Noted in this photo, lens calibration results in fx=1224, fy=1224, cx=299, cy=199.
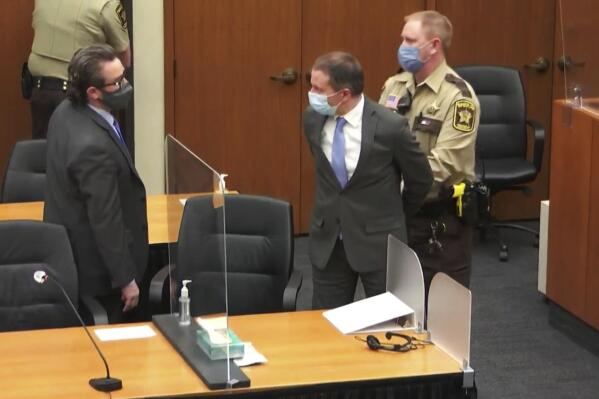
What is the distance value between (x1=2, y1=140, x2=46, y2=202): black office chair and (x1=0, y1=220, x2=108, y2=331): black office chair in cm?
142

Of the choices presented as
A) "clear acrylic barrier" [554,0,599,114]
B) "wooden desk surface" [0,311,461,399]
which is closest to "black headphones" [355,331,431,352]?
"wooden desk surface" [0,311,461,399]

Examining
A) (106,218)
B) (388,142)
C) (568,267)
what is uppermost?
(388,142)

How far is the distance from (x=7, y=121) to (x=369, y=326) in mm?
4045

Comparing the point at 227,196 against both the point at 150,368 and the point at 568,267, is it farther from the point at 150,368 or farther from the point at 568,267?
the point at 568,267

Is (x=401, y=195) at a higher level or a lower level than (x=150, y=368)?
higher

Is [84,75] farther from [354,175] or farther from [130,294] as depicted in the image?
[354,175]

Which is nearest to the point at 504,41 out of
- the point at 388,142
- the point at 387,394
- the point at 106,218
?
the point at 388,142

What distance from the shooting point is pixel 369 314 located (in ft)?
14.8

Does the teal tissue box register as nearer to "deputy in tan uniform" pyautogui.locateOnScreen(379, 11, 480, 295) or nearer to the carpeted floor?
"deputy in tan uniform" pyautogui.locateOnScreen(379, 11, 480, 295)

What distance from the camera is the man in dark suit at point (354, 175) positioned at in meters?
4.87

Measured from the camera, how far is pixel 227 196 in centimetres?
530

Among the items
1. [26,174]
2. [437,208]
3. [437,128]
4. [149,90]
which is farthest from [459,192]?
[149,90]

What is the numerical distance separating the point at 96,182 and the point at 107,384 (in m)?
1.18

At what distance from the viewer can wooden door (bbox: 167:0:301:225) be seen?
782cm
